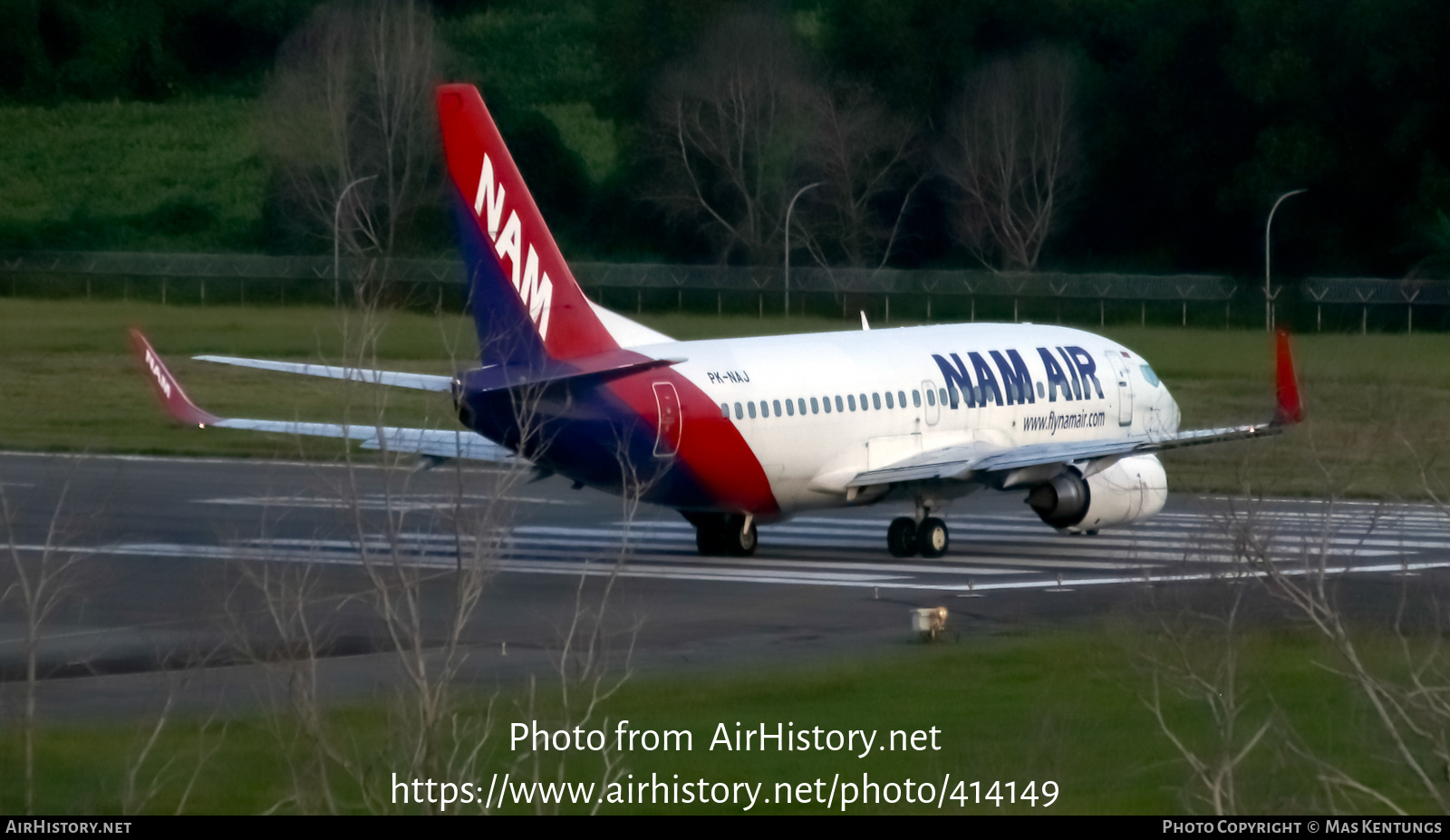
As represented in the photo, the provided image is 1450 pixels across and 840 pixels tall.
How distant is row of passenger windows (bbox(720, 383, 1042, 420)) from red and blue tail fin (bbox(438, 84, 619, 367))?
318 centimetres

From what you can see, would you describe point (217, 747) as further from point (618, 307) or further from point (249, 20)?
point (249, 20)

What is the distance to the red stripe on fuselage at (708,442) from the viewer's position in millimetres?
30312

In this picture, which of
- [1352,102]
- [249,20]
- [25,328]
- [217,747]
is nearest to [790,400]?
[217,747]

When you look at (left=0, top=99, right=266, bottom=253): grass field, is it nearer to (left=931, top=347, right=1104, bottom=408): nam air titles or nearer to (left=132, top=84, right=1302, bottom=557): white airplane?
(left=132, top=84, right=1302, bottom=557): white airplane

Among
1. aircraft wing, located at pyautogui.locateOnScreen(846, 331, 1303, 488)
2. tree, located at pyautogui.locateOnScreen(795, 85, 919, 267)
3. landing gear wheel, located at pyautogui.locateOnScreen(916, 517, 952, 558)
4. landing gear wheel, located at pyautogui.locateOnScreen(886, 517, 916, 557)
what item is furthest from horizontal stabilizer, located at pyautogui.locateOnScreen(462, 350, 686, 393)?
tree, located at pyautogui.locateOnScreen(795, 85, 919, 267)

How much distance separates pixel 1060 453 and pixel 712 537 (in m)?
5.54

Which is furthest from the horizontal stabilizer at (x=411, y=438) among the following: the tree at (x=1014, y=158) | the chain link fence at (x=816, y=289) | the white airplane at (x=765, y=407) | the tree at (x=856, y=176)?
the tree at (x=1014, y=158)

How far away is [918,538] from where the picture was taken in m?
34.1

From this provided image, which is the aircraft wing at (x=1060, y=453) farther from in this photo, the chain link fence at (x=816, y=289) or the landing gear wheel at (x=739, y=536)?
the chain link fence at (x=816, y=289)

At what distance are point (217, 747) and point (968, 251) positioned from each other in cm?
8027

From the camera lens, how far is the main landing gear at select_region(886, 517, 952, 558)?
112 ft

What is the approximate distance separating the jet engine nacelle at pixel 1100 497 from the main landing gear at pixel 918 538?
1.89 meters

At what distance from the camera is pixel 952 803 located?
17.4m

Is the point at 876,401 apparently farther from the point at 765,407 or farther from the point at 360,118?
the point at 360,118
